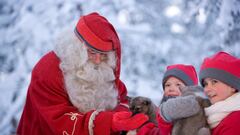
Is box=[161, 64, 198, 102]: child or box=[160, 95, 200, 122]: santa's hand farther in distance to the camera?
box=[161, 64, 198, 102]: child

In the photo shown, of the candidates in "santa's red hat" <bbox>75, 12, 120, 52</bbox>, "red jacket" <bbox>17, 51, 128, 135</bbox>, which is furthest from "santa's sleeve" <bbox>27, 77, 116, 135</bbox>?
"santa's red hat" <bbox>75, 12, 120, 52</bbox>

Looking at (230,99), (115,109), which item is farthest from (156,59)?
(230,99)

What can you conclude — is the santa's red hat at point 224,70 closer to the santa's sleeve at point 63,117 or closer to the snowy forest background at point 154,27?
the santa's sleeve at point 63,117

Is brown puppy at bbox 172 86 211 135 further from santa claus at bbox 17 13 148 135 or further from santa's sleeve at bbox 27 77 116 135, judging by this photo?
santa's sleeve at bbox 27 77 116 135

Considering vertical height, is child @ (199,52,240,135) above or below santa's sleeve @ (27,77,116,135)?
above

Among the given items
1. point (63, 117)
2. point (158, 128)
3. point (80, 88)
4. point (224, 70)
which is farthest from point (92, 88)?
point (224, 70)

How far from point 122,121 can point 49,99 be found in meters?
0.38

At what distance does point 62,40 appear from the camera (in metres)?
1.92

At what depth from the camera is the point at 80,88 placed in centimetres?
183

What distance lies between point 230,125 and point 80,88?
79 cm

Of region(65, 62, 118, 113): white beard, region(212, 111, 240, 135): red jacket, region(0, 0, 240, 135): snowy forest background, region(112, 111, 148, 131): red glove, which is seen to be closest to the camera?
region(212, 111, 240, 135): red jacket

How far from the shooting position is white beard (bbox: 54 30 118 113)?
5.94 ft

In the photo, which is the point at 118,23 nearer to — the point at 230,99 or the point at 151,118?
Answer: the point at 151,118

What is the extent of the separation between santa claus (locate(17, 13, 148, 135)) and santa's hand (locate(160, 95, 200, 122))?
222 millimetres
